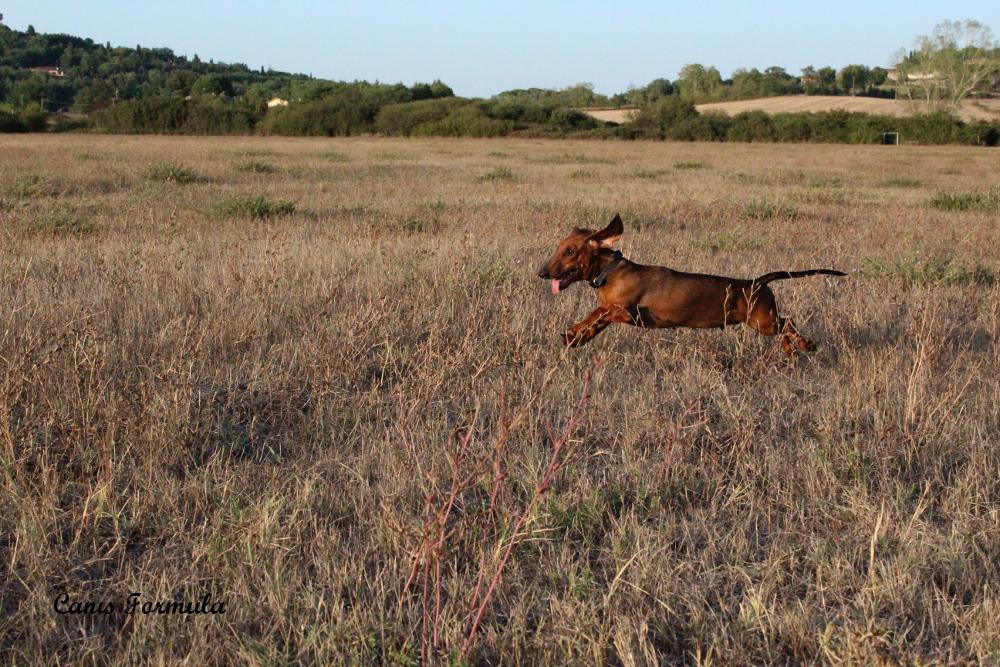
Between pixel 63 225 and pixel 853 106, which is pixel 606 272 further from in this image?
pixel 853 106

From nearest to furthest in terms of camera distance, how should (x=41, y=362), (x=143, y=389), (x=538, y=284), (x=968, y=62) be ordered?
(x=143, y=389) < (x=41, y=362) < (x=538, y=284) < (x=968, y=62)

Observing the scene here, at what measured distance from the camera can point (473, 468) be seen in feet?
9.35

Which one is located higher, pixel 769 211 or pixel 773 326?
pixel 769 211

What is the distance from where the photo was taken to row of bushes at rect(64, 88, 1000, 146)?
42.5 meters

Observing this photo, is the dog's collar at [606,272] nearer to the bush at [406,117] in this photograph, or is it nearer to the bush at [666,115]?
the bush at [666,115]

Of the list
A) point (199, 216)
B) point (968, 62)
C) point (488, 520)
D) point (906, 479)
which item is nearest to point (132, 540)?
point (488, 520)

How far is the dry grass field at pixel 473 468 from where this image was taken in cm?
224

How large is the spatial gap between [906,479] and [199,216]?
8687mm

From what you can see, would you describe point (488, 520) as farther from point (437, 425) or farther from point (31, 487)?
point (31, 487)

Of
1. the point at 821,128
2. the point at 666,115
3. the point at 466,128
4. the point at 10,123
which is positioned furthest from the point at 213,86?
the point at 821,128

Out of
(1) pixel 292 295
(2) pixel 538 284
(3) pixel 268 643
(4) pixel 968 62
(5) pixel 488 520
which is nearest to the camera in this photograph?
(3) pixel 268 643

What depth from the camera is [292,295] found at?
18.3 ft

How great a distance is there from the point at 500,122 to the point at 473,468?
4594 cm

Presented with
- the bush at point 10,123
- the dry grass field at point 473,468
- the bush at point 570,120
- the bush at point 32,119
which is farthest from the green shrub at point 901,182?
the bush at point 32,119
